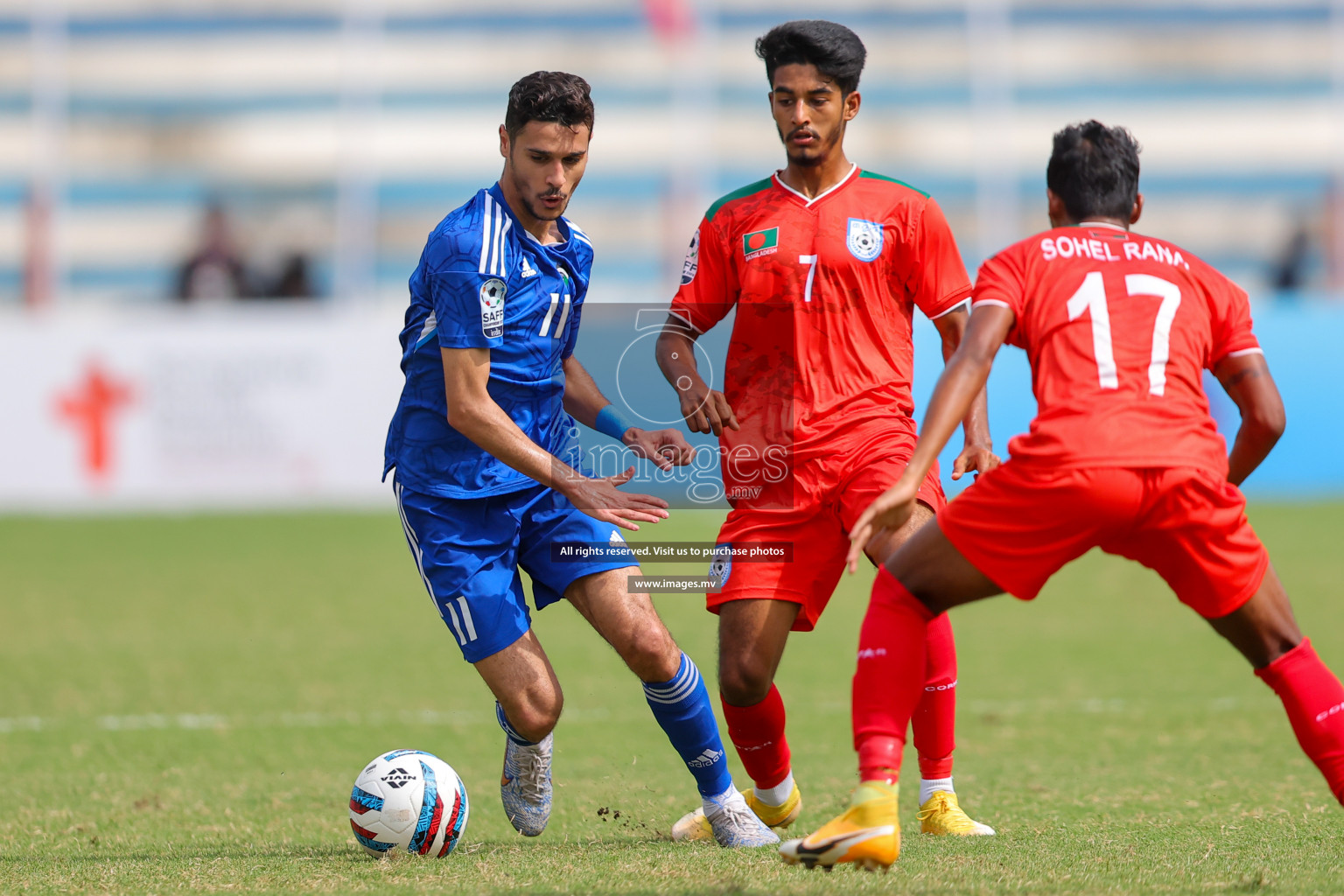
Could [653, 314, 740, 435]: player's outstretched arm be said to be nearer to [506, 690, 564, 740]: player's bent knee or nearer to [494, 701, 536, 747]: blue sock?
[506, 690, 564, 740]: player's bent knee

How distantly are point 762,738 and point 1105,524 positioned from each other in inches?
65.3

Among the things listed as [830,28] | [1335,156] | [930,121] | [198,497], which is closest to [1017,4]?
[930,121]

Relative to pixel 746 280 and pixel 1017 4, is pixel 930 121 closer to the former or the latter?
pixel 1017 4

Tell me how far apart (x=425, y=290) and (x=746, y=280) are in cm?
105

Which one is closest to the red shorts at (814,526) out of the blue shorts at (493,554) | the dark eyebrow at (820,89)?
the blue shorts at (493,554)

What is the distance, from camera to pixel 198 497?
1589cm

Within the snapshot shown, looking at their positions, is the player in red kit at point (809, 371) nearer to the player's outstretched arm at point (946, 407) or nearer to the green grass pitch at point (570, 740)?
the green grass pitch at point (570, 740)

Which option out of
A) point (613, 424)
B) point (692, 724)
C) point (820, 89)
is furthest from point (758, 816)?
point (820, 89)

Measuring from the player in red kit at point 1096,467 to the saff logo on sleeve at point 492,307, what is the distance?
56.2 inches

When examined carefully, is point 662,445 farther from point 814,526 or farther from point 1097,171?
point 1097,171

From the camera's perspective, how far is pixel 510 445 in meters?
4.91

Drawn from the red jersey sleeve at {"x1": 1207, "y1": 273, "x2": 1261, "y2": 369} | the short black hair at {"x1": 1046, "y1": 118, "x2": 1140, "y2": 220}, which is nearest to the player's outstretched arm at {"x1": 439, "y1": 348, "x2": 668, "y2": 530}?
the short black hair at {"x1": 1046, "y1": 118, "x2": 1140, "y2": 220}

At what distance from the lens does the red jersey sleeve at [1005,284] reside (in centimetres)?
426

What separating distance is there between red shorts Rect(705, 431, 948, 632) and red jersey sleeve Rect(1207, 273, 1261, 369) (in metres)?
1.04
